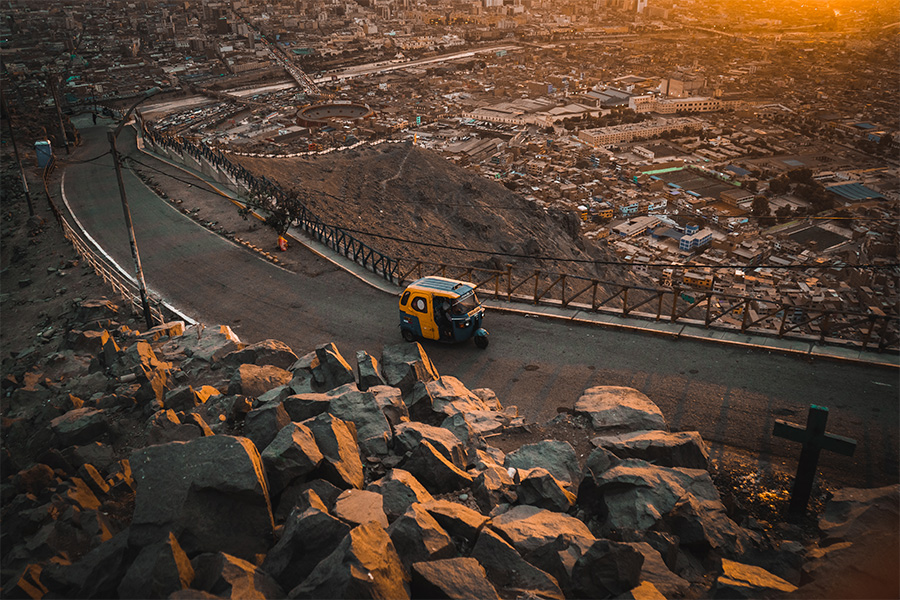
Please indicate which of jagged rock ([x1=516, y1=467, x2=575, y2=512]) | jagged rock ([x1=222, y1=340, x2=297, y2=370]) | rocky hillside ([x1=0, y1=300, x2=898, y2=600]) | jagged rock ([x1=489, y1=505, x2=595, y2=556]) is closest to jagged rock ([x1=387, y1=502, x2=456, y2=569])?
rocky hillside ([x1=0, y1=300, x2=898, y2=600])

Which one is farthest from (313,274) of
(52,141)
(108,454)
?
(52,141)

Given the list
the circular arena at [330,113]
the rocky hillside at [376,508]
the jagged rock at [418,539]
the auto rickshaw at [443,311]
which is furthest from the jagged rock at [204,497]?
the circular arena at [330,113]

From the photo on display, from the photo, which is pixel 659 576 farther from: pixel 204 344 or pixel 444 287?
pixel 204 344

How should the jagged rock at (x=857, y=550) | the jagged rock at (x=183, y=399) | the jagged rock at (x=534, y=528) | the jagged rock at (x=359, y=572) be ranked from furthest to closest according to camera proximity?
the jagged rock at (x=183, y=399)
the jagged rock at (x=534, y=528)
the jagged rock at (x=857, y=550)
the jagged rock at (x=359, y=572)

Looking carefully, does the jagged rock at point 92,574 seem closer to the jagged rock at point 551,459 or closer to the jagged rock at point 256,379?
the jagged rock at point 256,379

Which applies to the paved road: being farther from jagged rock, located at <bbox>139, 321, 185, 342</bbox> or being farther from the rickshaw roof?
jagged rock, located at <bbox>139, 321, 185, 342</bbox>

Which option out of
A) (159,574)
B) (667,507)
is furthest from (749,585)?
(159,574)
